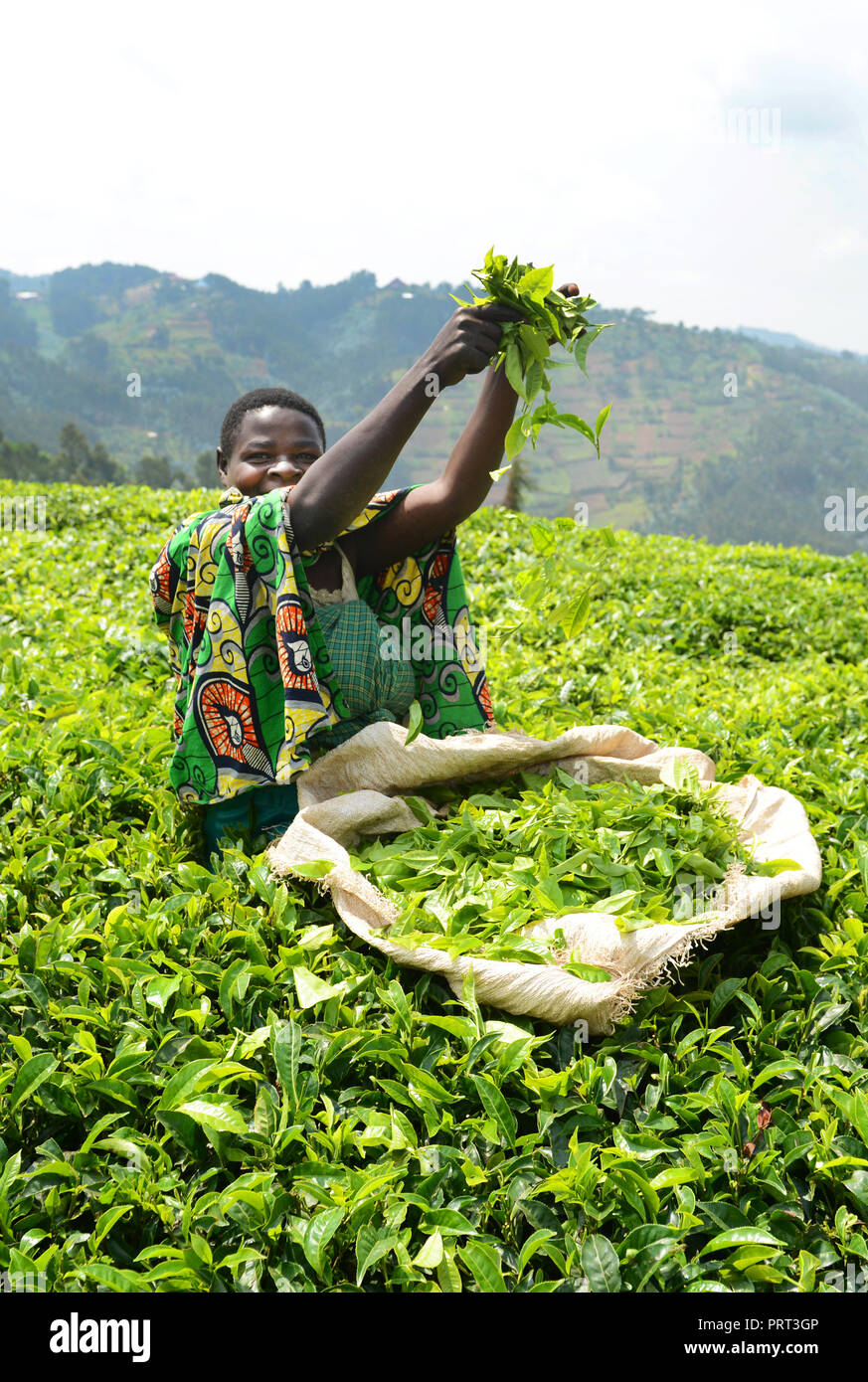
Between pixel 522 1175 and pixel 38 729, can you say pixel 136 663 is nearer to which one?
pixel 38 729

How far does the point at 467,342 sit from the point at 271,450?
0.74 metres

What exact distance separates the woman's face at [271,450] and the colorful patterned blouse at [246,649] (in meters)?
0.07

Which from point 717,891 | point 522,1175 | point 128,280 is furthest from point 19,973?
point 128,280

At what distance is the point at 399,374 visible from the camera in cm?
9062

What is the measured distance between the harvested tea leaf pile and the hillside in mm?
79773

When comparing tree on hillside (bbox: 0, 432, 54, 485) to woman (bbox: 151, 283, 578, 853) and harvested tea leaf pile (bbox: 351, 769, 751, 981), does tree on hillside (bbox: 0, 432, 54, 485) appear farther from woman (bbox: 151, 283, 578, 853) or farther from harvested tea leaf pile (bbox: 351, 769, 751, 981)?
harvested tea leaf pile (bbox: 351, 769, 751, 981)

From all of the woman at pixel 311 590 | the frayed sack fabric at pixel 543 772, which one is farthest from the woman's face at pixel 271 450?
the frayed sack fabric at pixel 543 772

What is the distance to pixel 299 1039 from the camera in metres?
1.74

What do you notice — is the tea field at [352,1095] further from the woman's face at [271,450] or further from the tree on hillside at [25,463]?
the tree on hillside at [25,463]

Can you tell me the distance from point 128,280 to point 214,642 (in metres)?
161

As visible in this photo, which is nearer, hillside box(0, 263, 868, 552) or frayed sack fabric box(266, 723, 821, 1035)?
frayed sack fabric box(266, 723, 821, 1035)

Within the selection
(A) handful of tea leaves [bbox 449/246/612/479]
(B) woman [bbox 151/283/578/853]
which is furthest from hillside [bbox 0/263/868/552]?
(A) handful of tea leaves [bbox 449/246/612/479]

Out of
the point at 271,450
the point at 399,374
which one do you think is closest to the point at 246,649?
the point at 271,450

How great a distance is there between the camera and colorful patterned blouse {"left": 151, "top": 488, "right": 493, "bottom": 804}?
7.09 ft
